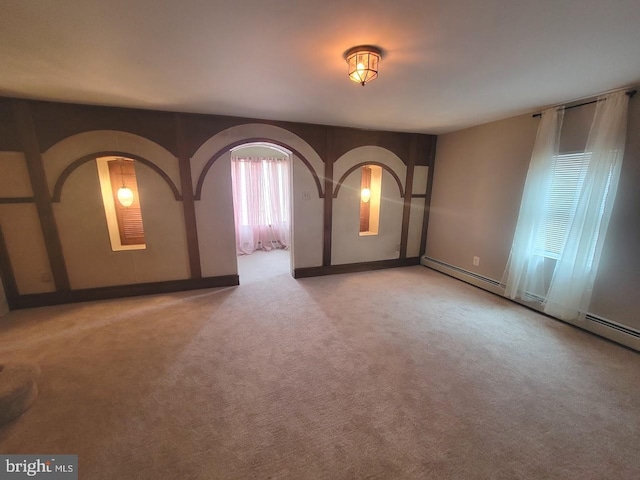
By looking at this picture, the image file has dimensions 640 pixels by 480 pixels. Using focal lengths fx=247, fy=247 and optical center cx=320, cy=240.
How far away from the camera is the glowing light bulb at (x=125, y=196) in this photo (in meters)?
3.41

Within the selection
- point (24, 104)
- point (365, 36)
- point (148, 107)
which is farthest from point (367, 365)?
point (24, 104)

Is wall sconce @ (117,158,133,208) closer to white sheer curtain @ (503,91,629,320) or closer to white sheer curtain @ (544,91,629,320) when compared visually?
white sheer curtain @ (503,91,629,320)

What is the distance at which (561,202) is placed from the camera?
2799mm

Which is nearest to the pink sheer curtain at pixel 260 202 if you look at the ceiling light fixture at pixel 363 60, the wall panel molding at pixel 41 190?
the wall panel molding at pixel 41 190

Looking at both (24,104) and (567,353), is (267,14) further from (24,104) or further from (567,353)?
(567,353)

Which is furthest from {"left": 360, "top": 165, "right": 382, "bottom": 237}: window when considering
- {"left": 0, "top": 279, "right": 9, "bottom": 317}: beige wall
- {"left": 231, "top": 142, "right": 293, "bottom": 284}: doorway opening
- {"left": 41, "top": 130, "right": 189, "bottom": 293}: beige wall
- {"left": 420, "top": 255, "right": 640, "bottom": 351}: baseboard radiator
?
{"left": 0, "top": 279, "right": 9, "bottom": 317}: beige wall

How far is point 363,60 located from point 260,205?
172 inches

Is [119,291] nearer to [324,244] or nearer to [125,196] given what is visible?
[125,196]

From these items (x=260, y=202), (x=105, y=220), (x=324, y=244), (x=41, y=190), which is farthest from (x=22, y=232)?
(x=324, y=244)

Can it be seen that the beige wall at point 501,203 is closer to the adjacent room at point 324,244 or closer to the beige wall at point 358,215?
the adjacent room at point 324,244

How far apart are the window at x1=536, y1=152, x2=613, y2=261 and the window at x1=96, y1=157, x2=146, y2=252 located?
514cm

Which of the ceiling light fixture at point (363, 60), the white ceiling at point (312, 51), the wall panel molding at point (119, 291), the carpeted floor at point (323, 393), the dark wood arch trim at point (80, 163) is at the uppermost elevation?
the white ceiling at point (312, 51)

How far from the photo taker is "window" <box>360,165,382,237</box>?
4.47 m

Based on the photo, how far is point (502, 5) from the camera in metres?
1.28
